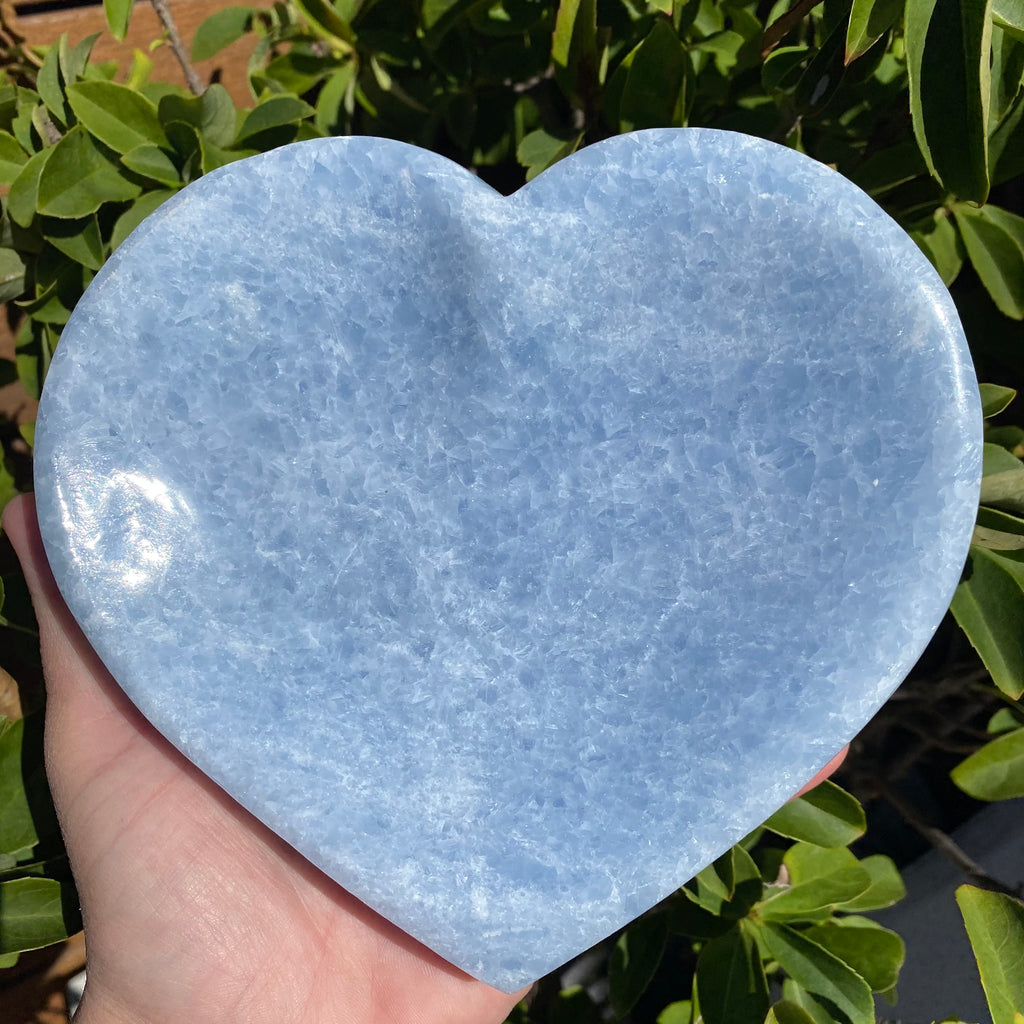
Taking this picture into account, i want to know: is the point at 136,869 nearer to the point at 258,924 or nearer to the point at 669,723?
the point at 258,924

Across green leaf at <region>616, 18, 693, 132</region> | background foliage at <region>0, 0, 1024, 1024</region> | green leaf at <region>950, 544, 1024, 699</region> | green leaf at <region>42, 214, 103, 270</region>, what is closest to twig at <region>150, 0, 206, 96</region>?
background foliage at <region>0, 0, 1024, 1024</region>

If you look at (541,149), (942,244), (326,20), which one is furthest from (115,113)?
(942,244)

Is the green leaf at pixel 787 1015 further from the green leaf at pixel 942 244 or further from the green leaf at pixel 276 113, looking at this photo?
the green leaf at pixel 276 113

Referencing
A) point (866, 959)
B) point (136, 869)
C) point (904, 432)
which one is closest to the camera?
point (904, 432)

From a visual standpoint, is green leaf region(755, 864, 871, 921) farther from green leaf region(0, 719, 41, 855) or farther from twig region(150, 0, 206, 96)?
twig region(150, 0, 206, 96)

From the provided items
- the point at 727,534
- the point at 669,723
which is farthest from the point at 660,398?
the point at 669,723

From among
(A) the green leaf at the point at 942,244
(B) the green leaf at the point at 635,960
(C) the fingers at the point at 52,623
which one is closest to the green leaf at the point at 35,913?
(C) the fingers at the point at 52,623
